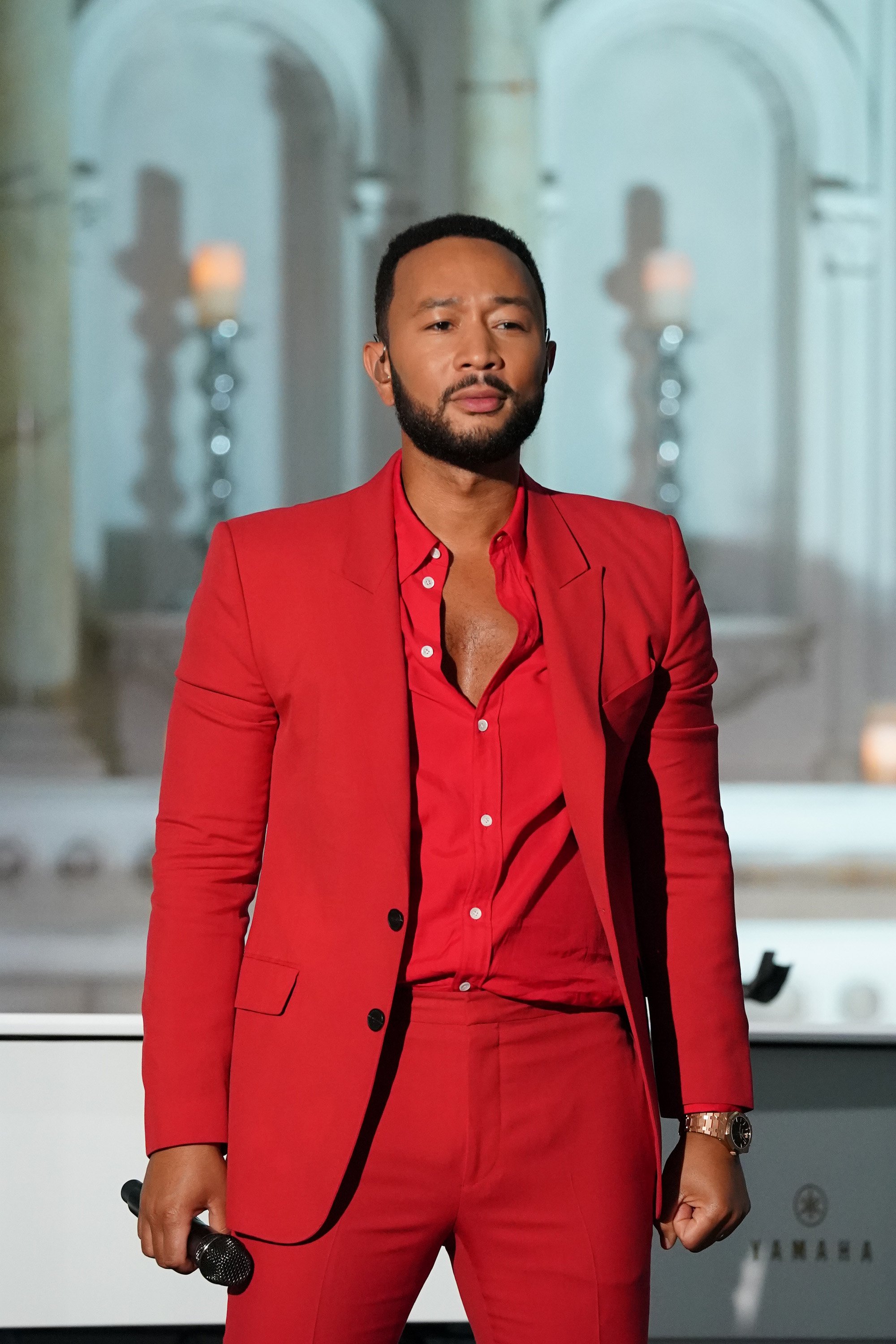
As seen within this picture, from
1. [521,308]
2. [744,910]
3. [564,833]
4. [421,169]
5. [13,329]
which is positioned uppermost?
[421,169]

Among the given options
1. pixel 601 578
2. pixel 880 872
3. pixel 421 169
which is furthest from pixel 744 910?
pixel 601 578

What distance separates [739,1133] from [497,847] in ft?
1.21

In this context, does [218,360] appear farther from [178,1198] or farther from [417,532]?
[178,1198]

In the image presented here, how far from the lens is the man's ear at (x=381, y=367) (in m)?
1.58

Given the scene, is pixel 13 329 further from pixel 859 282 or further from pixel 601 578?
pixel 601 578

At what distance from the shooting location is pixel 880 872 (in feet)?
15.5

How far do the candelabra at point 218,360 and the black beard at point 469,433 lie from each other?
12.3 ft

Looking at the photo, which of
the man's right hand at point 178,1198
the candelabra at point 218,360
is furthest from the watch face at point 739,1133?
the candelabra at point 218,360

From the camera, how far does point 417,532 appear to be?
61.9 inches

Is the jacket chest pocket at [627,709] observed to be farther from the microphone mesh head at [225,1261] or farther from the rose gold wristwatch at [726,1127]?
the microphone mesh head at [225,1261]

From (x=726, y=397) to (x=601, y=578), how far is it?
14.1ft

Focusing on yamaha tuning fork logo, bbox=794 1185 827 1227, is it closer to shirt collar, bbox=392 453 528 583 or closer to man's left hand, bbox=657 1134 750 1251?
man's left hand, bbox=657 1134 750 1251

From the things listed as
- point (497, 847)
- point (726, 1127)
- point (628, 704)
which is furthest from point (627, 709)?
point (726, 1127)

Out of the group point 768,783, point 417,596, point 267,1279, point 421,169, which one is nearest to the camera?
point 267,1279
